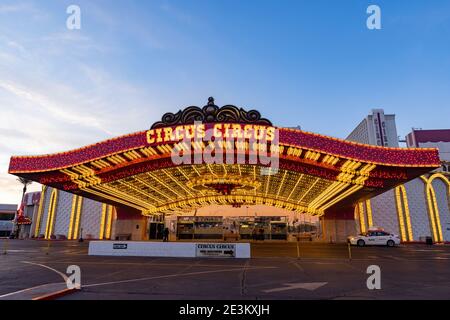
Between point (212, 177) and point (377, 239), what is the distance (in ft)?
65.8

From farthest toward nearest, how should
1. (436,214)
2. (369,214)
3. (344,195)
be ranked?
(369,214)
(436,214)
(344,195)

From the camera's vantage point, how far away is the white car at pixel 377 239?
31.2 metres

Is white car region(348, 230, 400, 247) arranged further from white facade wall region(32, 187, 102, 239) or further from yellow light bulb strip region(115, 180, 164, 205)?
white facade wall region(32, 187, 102, 239)

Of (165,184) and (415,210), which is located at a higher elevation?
(165,184)

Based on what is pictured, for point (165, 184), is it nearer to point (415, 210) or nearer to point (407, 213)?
point (407, 213)

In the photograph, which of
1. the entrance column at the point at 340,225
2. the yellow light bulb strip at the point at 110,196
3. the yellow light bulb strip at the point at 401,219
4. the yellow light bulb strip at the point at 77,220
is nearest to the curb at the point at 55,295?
the yellow light bulb strip at the point at 110,196

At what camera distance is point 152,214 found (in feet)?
157

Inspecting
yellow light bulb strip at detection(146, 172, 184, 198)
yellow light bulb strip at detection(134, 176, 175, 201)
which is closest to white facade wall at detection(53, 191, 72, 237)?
yellow light bulb strip at detection(134, 176, 175, 201)

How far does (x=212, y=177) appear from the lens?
33219mm

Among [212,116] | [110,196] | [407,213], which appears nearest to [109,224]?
[110,196]

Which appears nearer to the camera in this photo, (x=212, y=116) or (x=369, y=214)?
(x=212, y=116)

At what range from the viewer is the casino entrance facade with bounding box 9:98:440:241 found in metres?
19.9

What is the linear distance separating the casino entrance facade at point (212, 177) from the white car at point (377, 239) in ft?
13.5

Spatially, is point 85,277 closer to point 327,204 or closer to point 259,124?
point 259,124
